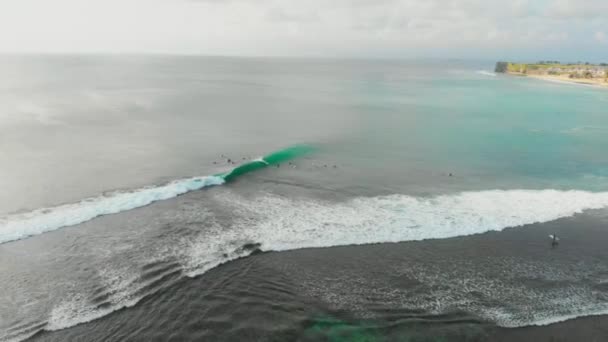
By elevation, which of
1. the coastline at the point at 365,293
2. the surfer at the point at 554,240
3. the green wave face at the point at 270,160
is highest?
the green wave face at the point at 270,160

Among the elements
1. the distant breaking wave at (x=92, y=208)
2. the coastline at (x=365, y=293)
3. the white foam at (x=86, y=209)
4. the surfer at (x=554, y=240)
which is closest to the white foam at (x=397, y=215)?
the coastline at (x=365, y=293)

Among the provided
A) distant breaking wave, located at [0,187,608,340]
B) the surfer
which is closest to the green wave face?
distant breaking wave, located at [0,187,608,340]

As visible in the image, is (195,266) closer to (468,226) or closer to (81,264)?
(81,264)

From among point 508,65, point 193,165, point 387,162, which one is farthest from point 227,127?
point 508,65

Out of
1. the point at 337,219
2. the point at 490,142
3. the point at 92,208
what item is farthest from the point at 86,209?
the point at 490,142

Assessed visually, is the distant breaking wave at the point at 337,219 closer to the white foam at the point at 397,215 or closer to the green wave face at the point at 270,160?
the white foam at the point at 397,215

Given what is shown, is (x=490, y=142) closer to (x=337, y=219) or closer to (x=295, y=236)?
(x=337, y=219)
